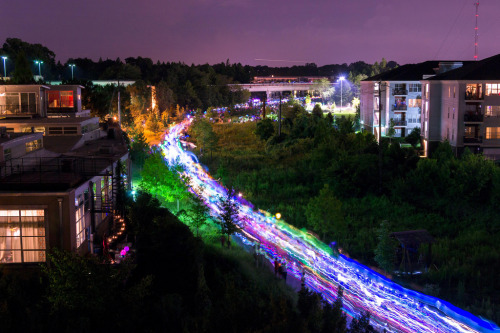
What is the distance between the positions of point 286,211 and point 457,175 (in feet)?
33.7

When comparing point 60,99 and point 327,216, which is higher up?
point 60,99

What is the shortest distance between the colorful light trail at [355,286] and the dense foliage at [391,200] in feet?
2.70

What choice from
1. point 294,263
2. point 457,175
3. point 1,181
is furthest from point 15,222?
point 457,175

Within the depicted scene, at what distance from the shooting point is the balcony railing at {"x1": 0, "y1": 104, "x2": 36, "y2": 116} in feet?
102

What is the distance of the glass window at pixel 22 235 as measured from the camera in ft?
45.6

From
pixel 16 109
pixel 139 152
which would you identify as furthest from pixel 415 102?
pixel 16 109

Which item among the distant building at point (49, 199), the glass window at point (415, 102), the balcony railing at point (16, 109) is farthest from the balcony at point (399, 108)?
the balcony railing at point (16, 109)

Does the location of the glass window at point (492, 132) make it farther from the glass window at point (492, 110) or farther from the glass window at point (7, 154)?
the glass window at point (7, 154)

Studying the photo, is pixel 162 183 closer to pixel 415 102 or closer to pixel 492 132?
pixel 492 132

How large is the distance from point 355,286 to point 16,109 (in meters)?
23.3

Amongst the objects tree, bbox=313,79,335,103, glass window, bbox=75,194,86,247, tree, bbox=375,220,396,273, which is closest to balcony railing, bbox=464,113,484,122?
tree, bbox=375,220,396,273

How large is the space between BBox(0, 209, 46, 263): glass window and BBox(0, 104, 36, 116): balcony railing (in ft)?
63.0

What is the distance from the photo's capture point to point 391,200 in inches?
1208

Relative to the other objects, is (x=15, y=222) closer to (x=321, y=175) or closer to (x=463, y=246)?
(x=463, y=246)
